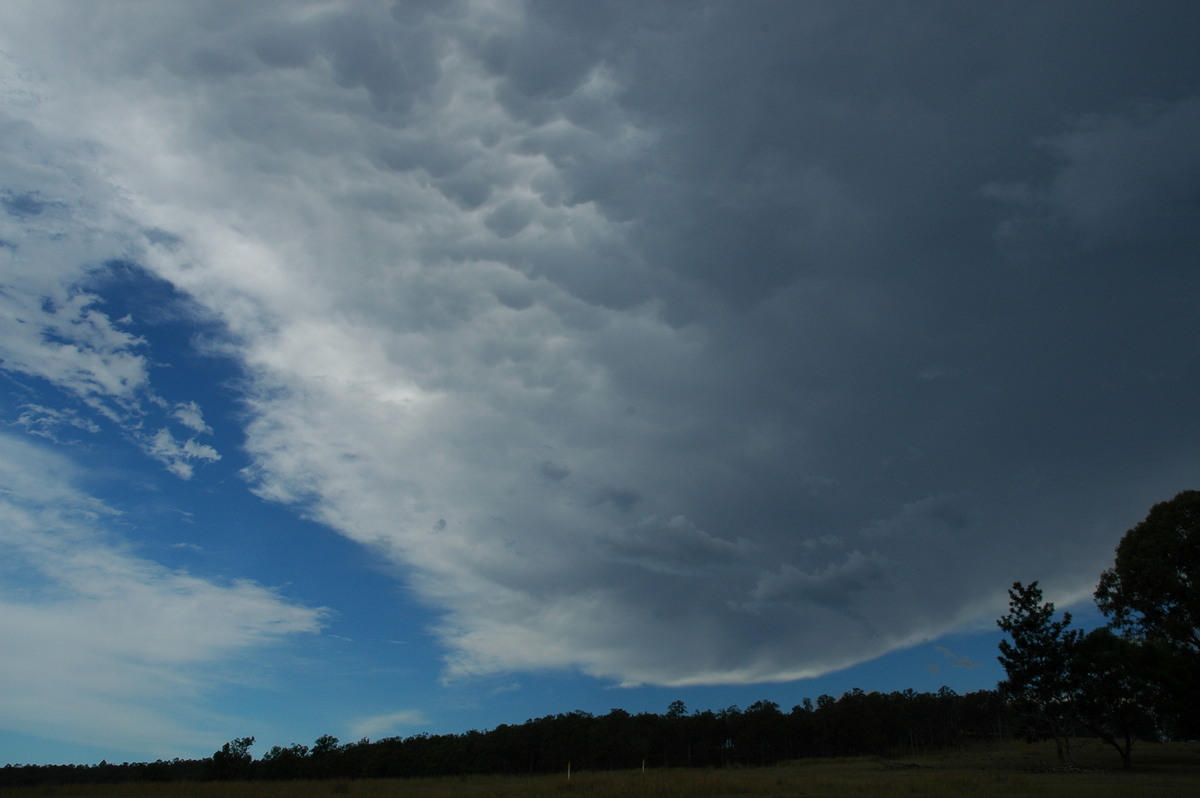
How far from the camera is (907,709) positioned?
141125 mm

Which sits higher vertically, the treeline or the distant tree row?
the distant tree row

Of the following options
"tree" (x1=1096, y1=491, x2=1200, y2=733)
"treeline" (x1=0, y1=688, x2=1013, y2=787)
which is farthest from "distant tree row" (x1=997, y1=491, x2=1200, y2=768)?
"treeline" (x1=0, y1=688, x2=1013, y2=787)

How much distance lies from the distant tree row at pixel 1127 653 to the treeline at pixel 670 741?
267ft

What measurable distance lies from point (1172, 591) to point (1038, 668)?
1139 cm

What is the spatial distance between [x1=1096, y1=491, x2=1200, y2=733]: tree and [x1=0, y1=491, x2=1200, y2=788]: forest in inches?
3.6

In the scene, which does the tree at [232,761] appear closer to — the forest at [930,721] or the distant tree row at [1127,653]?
the forest at [930,721]

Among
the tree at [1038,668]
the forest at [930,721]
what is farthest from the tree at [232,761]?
the tree at [1038,668]

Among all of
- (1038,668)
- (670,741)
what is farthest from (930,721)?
(1038,668)

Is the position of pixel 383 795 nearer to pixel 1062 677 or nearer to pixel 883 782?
pixel 883 782

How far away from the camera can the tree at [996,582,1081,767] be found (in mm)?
54719

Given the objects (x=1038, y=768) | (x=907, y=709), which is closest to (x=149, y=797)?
(x=1038, y=768)

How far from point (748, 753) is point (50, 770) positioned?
437 feet

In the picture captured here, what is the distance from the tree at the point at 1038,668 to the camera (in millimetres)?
54719

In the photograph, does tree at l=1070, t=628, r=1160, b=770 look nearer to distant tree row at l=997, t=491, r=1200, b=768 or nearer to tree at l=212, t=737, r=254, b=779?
distant tree row at l=997, t=491, r=1200, b=768
